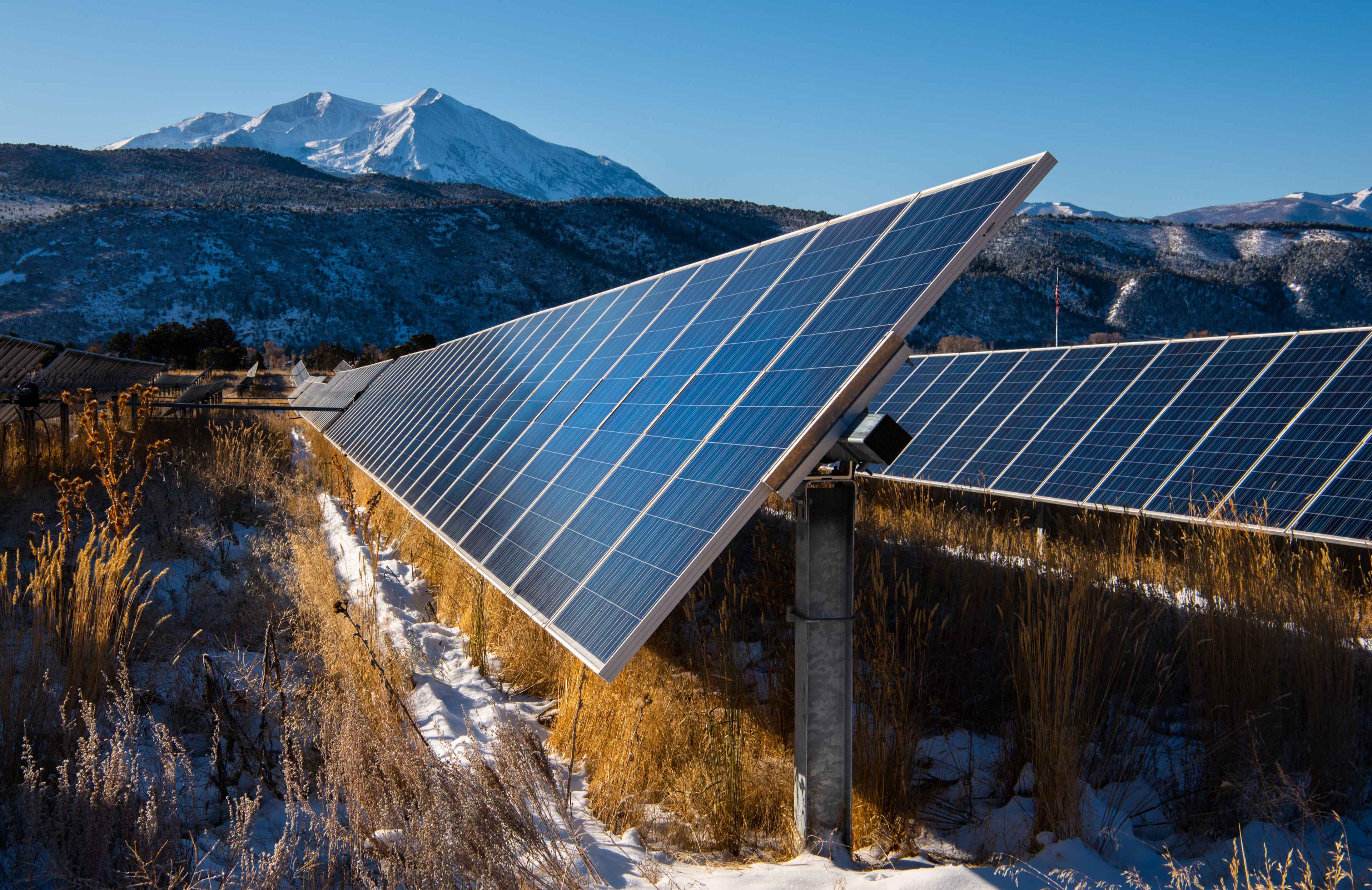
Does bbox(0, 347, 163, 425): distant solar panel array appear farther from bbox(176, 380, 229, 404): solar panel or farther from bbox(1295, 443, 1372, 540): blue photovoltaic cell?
bbox(1295, 443, 1372, 540): blue photovoltaic cell

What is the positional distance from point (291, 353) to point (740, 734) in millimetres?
79271

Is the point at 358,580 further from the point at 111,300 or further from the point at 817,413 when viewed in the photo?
the point at 111,300

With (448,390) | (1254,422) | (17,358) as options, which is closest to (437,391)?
(448,390)

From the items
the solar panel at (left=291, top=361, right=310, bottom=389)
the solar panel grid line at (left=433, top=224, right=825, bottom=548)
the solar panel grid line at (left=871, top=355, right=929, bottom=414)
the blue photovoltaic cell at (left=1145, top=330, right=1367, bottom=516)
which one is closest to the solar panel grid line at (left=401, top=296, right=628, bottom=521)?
the solar panel grid line at (left=433, top=224, right=825, bottom=548)

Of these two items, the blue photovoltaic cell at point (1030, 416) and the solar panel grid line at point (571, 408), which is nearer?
the solar panel grid line at point (571, 408)

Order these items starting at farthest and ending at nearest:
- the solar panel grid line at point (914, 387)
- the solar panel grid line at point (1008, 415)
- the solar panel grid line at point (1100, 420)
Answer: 1. the solar panel grid line at point (914, 387)
2. the solar panel grid line at point (1008, 415)
3. the solar panel grid line at point (1100, 420)

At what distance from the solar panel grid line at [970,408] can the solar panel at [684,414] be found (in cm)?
688

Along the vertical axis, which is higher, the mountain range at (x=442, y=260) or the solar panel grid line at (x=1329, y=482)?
the mountain range at (x=442, y=260)

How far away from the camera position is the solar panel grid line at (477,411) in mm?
11281

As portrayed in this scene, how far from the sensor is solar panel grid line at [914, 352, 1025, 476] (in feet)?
49.6

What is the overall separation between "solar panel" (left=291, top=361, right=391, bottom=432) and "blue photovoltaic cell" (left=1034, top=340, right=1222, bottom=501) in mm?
19724

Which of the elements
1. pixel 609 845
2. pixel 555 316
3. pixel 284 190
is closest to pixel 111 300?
pixel 284 190

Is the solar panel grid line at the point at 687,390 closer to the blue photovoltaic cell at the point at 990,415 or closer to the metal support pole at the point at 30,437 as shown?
the blue photovoltaic cell at the point at 990,415

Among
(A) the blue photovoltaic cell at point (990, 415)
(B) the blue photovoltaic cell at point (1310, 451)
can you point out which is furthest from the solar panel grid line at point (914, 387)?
(B) the blue photovoltaic cell at point (1310, 451)
